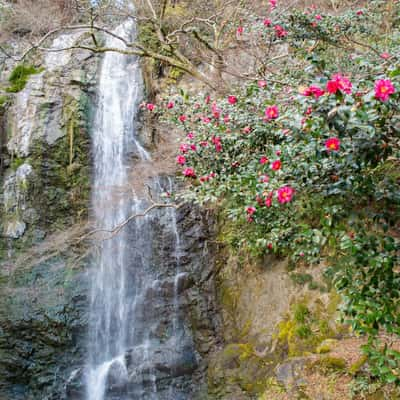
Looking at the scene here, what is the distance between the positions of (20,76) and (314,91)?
10.8m

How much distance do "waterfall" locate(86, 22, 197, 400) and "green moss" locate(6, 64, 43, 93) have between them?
1971mm

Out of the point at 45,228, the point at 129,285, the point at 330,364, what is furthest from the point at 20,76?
the point at 330,364

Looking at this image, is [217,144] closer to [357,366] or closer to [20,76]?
[357,366]

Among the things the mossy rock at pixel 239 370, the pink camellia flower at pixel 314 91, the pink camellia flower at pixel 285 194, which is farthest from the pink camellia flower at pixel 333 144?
the mossy rock at pixel 239 370

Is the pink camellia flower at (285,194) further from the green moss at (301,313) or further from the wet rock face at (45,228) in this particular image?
the wet rock face at (45,228)

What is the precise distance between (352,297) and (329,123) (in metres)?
1.13

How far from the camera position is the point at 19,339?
741 cm

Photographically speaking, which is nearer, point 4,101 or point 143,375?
point 143,375

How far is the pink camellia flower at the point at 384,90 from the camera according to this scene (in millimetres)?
1901

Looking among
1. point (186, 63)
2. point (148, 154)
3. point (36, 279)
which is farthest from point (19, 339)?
point (186, 63)

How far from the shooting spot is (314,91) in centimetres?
209

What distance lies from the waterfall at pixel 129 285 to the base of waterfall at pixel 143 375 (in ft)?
0.05

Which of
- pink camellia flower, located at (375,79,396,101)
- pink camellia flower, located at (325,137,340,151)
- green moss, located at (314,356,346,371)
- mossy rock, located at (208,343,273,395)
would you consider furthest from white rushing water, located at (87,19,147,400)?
pink camellia flower, located at (375,79,396,101)

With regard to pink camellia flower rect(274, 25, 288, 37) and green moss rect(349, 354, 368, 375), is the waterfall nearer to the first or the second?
green moss rect(349, 354, 368, 375)
